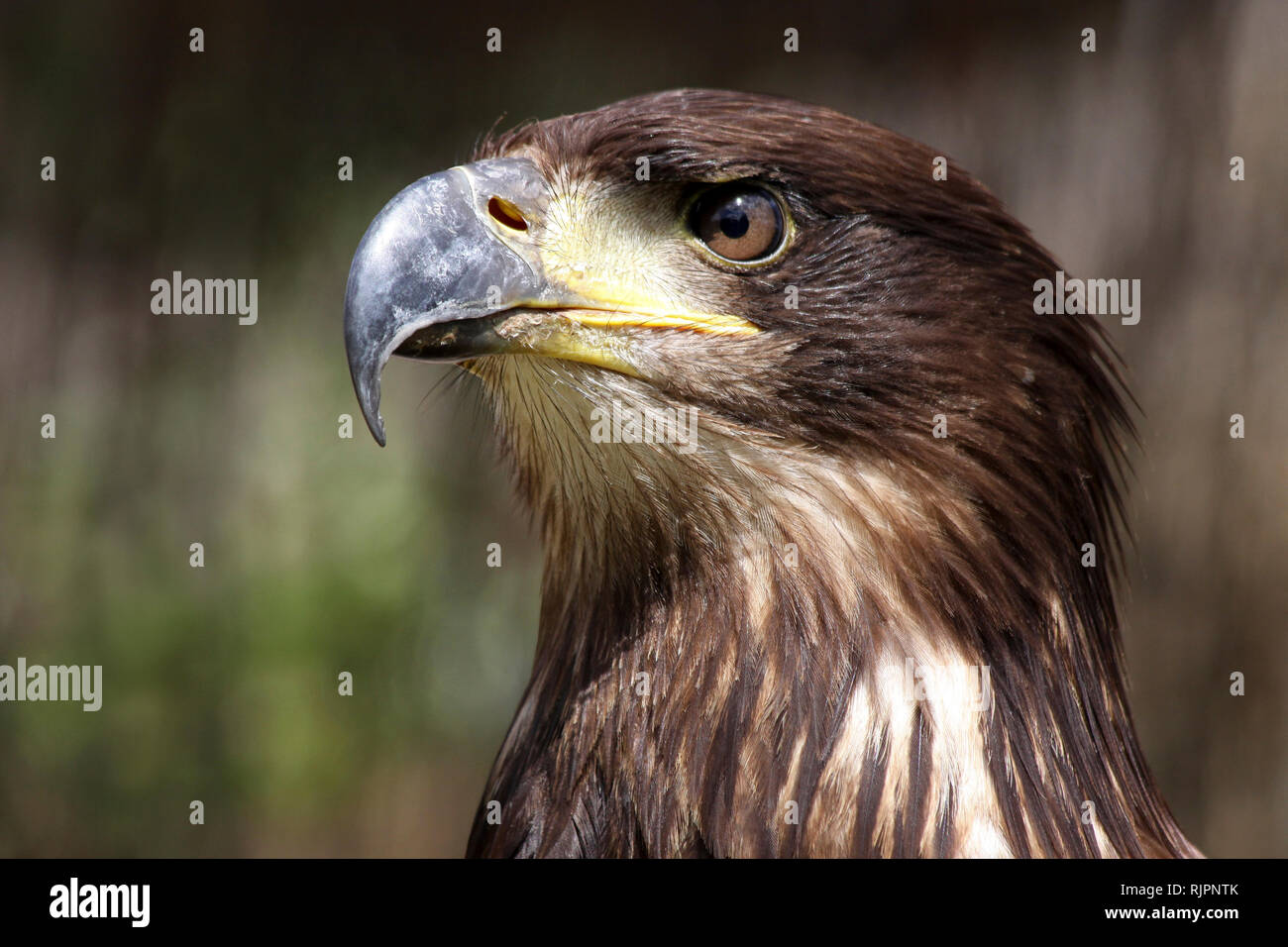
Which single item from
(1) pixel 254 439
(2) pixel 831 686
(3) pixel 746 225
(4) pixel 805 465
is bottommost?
(2) pixel 831 686

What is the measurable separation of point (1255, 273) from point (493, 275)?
2.64 metres

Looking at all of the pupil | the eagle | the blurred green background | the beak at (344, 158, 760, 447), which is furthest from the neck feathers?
the blurred green background

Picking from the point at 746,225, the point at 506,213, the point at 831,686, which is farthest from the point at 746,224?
the point at 831,686

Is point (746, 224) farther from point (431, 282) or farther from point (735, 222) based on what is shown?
point (431, 282)

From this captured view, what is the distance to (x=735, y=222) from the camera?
6.31 ft

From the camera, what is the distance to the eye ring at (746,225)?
1.92m

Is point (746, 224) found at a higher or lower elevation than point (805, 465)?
higher

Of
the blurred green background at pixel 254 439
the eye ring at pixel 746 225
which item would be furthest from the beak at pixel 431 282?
the blurred green background at pixel 254 439

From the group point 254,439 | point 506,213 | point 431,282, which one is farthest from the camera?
point 254,439

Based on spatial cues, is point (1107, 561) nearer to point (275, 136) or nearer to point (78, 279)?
point (275, 136)

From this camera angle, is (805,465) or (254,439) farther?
(254,439)

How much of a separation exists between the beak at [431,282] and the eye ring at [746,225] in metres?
0.26

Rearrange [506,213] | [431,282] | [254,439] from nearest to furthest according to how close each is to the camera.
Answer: [431,282] → [506,213] → [254,439]
